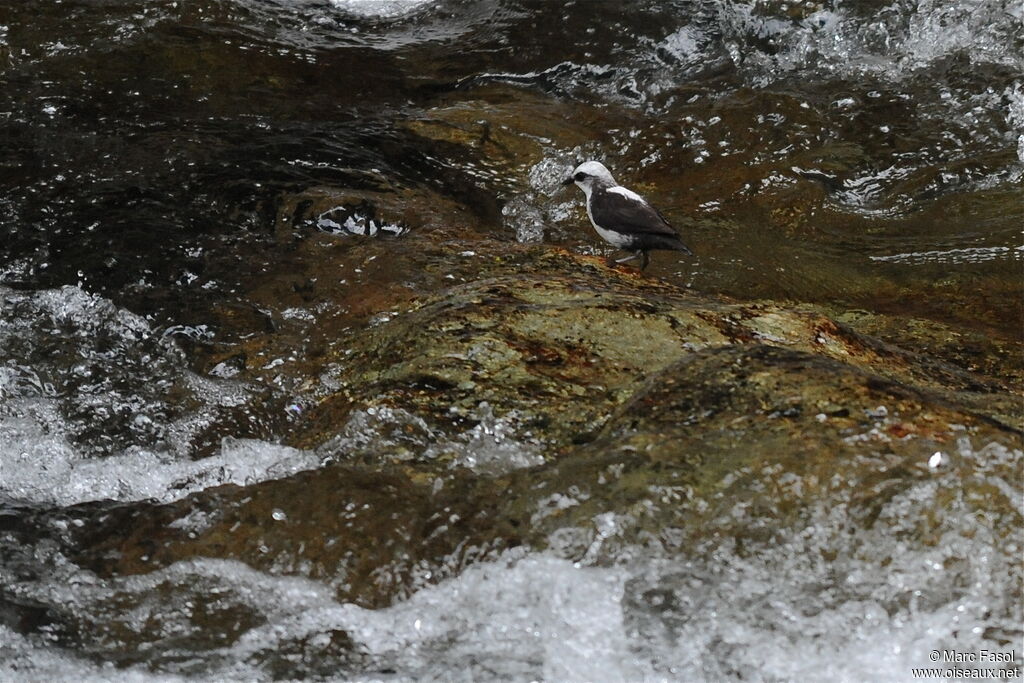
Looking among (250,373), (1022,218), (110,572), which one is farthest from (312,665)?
(1022,218)

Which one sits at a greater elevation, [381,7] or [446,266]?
[381,7]

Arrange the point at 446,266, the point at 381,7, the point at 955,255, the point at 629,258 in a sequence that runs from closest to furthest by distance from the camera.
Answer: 1. the point at 446,266
2. the point at 955,255
3. the point at 629,258
4. the point at 381,7

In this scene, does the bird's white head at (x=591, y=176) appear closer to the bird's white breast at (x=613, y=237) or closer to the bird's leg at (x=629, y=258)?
the bird's white breast at (x=613, y=237)

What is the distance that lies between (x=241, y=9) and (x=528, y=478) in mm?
6168

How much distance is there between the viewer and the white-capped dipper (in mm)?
5354

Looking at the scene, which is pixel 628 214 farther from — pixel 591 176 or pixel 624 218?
pixel 591 176

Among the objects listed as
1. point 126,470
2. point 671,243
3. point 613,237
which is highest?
point 671,243

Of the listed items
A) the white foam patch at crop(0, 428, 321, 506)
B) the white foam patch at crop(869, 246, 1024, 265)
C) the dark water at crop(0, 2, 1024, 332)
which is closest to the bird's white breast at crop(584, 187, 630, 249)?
the dark water at crop(0, 2, 1024, 332)

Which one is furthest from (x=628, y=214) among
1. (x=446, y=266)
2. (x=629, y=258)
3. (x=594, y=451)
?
(x=594, y=451)

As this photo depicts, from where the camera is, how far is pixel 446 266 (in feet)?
16.5

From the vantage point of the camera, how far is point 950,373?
13.6 feet

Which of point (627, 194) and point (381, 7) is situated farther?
point (381, 7)

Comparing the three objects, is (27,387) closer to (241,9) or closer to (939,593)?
(939,593)

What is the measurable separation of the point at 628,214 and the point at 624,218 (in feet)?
0.14
